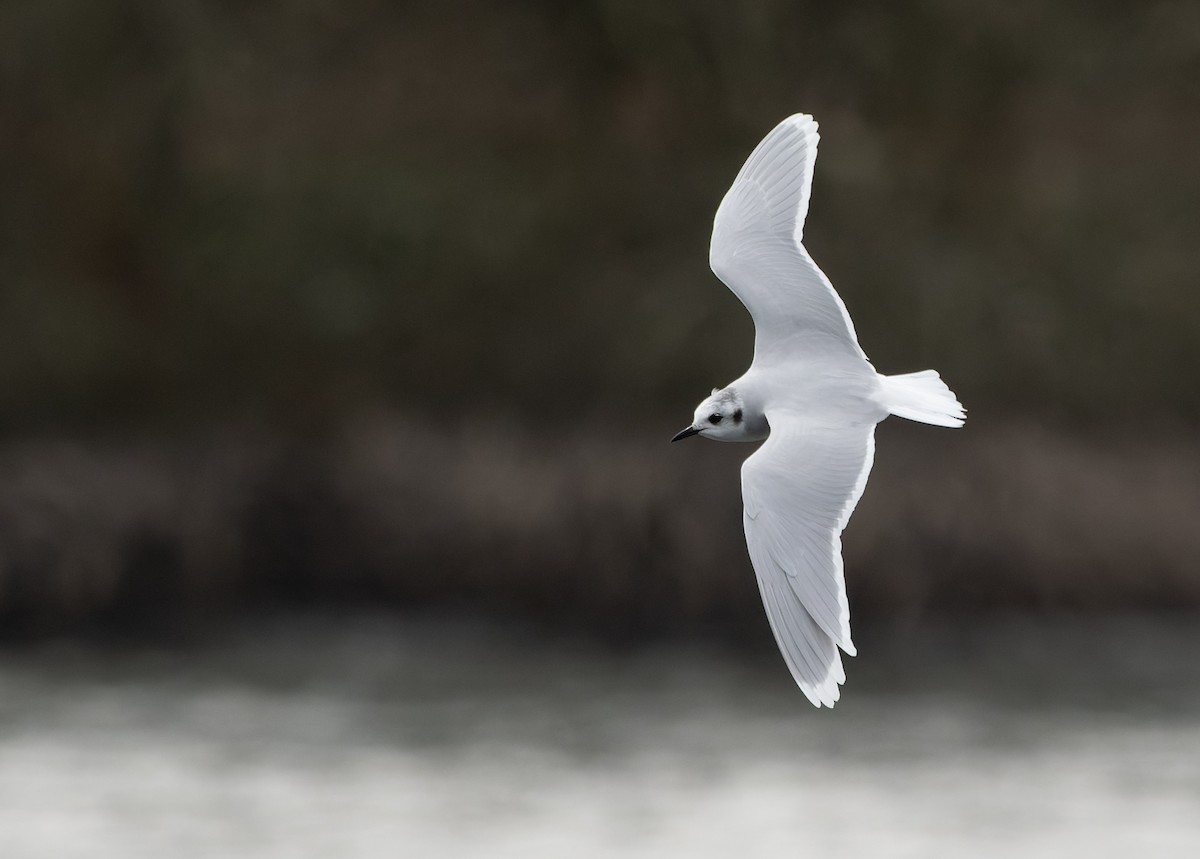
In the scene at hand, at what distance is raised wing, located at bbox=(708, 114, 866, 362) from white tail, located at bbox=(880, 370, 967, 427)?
0.60ft

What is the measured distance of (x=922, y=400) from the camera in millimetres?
4477

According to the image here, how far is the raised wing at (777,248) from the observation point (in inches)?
190

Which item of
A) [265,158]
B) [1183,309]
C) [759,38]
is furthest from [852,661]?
[265,158]

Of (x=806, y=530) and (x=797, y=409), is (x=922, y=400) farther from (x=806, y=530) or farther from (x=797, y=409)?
(x=806, y=530)

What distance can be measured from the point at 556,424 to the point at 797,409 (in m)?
5.91

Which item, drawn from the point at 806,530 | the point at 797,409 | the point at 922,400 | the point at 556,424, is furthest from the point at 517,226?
the point at 806,530

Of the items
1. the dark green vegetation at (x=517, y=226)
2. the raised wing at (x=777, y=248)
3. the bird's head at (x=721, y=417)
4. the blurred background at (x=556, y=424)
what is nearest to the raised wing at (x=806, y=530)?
the bird's head at (x=721, y=417)

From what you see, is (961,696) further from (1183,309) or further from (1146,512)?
(1183,309)

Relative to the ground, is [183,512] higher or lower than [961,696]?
higher

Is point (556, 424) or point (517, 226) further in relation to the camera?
point (517, 226)

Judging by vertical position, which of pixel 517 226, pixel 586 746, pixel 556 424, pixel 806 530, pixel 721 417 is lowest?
pixel 806 530

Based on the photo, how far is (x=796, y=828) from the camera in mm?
8609

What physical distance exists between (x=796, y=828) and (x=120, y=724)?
3.42 m

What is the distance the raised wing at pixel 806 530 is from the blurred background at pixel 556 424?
4344mm
